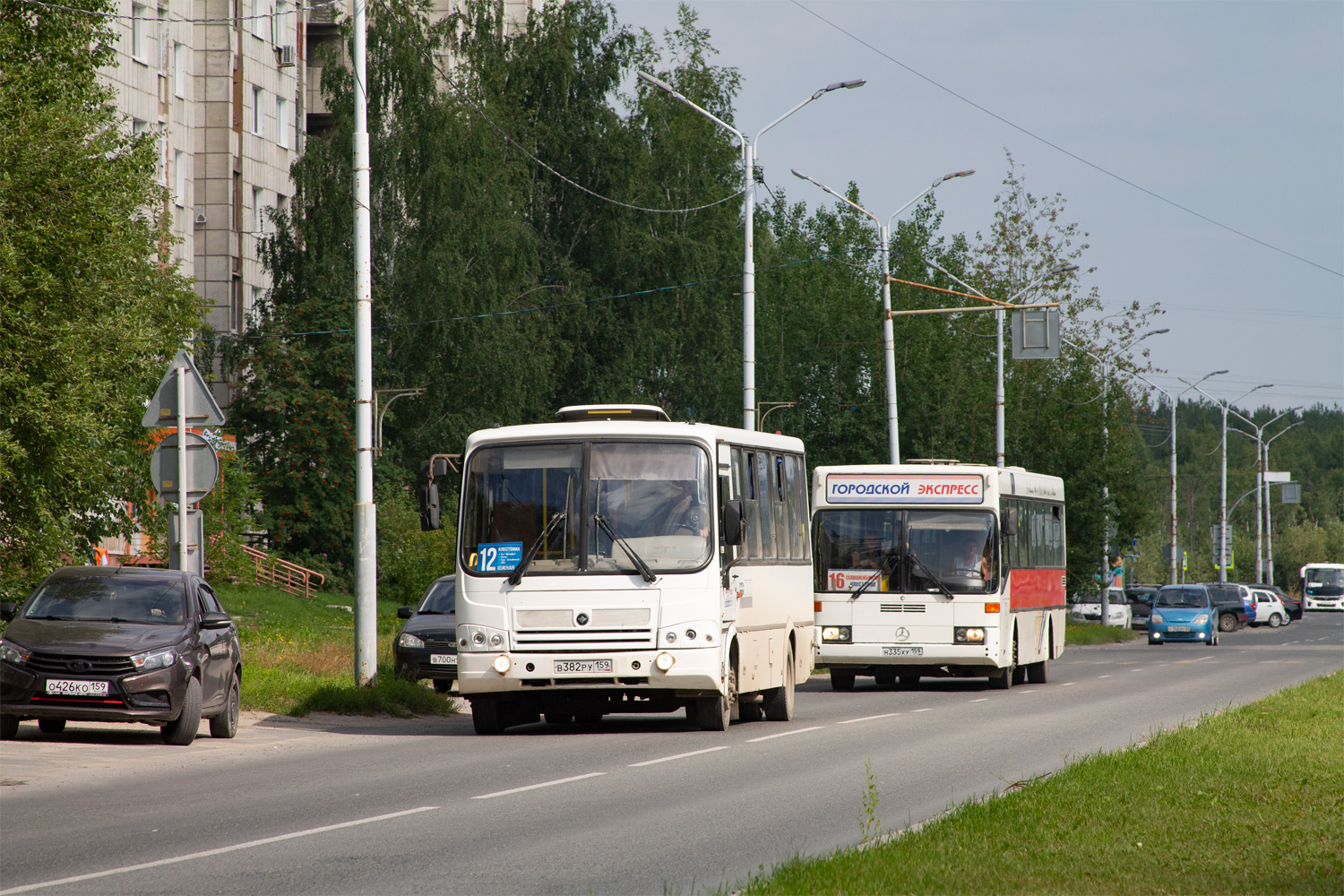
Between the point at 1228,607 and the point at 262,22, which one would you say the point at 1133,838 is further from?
the point at 1228,607

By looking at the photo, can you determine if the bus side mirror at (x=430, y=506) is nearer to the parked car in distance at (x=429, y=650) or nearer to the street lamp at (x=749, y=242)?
the parked car in distance at (x=429, y=650)

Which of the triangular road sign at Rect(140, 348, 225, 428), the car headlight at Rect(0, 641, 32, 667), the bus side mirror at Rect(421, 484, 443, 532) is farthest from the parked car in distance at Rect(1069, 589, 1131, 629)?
the car headlight at Rect(0, 641, 32, 667)

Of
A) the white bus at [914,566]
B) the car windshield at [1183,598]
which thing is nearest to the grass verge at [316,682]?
the white bus at [914,566]

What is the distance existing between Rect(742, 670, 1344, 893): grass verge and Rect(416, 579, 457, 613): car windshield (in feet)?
42.2

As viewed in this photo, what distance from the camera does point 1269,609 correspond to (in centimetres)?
8475

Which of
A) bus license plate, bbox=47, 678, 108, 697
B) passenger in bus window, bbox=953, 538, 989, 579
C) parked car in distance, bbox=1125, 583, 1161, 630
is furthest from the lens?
parked car in distance, bbox=1125, 583, 1161, 630

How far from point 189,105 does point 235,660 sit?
146 feet

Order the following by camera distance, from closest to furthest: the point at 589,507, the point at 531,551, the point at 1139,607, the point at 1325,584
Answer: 1. the point at 531,551
2. the point at 589,507
3. the point at 1139,607
4. the point at 1325,584

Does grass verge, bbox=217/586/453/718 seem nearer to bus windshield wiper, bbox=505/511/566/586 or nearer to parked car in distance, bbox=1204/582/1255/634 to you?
bus windshield wiper, bbox=505/511/566/586

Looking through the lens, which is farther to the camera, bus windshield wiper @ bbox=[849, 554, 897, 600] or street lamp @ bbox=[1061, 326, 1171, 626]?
street lamp @ bbox=[1061, 326, 1171, 626]

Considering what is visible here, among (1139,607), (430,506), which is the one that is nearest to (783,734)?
(430,506)

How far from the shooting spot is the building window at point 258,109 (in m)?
61.9

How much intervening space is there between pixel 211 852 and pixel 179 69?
5230 centimetres

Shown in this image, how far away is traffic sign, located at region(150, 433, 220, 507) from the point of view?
18.0 metres
